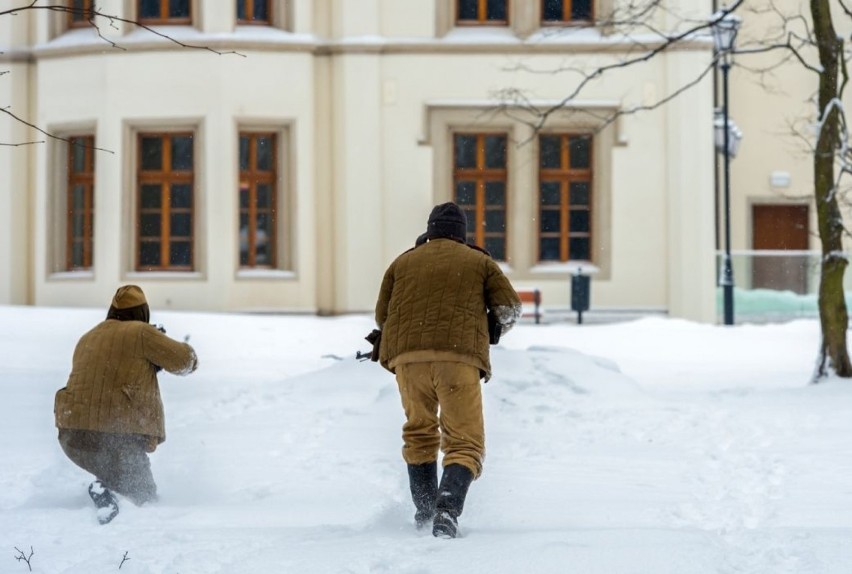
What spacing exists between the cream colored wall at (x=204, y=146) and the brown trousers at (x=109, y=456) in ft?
45.9

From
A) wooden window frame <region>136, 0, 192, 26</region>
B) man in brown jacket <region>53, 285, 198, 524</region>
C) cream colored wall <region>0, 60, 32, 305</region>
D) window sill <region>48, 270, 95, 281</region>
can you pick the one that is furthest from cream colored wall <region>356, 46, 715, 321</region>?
man in brown jacket <region>53, 285, 198, 524</region>

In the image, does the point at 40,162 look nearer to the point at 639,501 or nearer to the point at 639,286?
the point at 639,286

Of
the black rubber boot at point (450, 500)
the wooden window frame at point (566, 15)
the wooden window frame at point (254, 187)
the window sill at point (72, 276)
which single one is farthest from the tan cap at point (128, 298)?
the wooden window frame at point (566, 15)

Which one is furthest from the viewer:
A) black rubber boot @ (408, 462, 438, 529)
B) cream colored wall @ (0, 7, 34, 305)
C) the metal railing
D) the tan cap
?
the metal railing

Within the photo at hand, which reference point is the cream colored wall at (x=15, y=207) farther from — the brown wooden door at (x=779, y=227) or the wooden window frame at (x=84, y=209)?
the brown wooden door at (x=779, y=227)

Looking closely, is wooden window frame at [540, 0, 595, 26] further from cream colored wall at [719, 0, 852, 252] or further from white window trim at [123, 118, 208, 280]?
cream colored wall at [719, 0, 852, 252]

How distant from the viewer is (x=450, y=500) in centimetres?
632

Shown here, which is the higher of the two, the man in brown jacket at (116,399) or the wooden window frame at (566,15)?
the wooden window frame at (566,15)

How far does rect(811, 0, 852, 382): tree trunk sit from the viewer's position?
12883 mm

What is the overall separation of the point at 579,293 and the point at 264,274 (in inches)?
184

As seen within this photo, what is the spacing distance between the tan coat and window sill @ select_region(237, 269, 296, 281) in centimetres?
1398

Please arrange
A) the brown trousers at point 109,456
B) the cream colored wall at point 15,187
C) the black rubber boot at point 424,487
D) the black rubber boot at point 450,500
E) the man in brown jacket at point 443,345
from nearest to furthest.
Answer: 1. the black rubber boot at point 450,500
2. the man in brown jacket at point 443,345
3. the black rubber boot at point 424,487
4. the brown trousers at point 109,456
5. the cream colored wall at point 15,187

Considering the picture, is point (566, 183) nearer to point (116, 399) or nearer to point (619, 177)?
point (619, 177)

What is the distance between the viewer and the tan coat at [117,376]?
24.4 feet
